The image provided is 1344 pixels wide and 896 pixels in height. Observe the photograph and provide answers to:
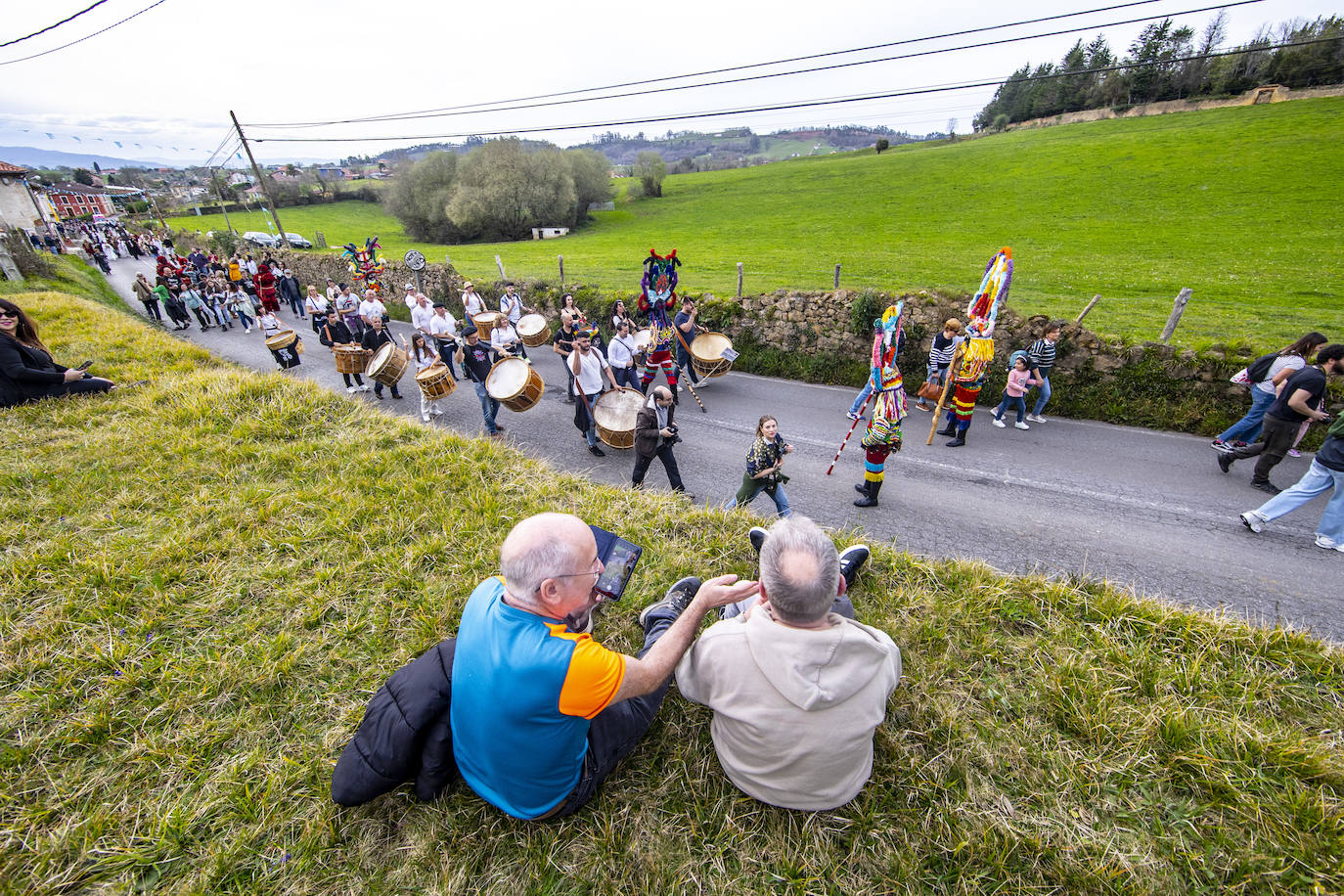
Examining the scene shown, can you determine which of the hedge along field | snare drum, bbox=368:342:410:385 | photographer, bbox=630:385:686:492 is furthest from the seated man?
the hedge along field

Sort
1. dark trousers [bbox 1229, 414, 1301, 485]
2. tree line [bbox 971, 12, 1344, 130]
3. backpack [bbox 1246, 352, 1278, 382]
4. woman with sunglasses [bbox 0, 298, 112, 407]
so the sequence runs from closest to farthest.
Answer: woman with sunglasses [bbox 0, 298, 112, 407] < dark trousers [bbox 1229, 414, 1301, 485] < backpack [bbox 1246, 352, 1278, 382] < tree line [bbox 971, 12, 1344, 130]

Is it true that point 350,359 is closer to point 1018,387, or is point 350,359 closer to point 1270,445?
point 1018,387

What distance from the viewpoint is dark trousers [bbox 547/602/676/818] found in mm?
2383

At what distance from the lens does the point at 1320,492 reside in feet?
18.6

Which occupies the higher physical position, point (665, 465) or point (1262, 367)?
point (1262, 367)

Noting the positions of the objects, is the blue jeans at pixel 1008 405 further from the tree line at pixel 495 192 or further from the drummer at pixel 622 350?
the tree line at pixel 495 192

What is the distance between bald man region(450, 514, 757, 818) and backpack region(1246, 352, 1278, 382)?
9.97 meters

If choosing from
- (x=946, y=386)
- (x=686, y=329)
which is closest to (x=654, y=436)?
(x=686, y=329)

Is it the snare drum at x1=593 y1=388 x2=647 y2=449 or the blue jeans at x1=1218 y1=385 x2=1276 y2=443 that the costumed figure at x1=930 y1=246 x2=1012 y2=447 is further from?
the snare drum at x1=593 y1=388 x2=647 y2=449

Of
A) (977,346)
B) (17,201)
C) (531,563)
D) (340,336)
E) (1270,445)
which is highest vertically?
(17,201)

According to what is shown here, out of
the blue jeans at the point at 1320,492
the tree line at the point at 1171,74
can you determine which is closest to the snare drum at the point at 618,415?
the blue jeans at the point at 1320,492

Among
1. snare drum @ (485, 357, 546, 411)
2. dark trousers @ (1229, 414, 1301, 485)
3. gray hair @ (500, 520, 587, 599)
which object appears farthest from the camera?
snare drum @ (485, 357, 546, 411)

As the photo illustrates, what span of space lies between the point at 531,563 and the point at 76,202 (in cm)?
12133

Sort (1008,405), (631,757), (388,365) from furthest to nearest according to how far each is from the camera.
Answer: (388,365) → (1008,405) → (631,757)
